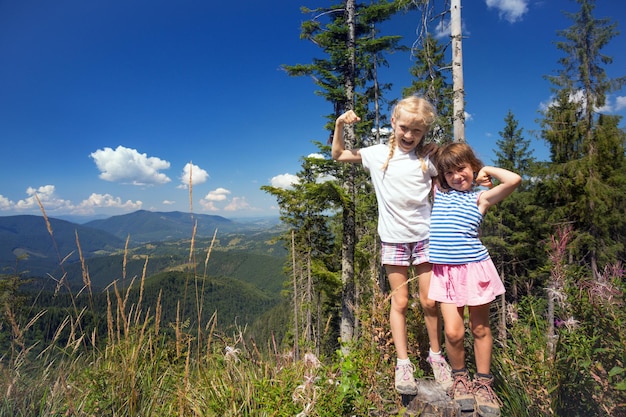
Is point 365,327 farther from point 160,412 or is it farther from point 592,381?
point 160,412

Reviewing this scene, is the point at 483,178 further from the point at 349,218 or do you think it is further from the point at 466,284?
the point at 349,218

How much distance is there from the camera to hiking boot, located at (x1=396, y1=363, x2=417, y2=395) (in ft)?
6.29

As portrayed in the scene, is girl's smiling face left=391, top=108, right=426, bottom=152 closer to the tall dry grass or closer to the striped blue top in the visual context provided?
the striped blue top

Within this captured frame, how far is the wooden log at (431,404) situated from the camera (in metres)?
1.82

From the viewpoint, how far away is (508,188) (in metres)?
2.02

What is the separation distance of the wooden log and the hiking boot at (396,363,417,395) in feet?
0.26

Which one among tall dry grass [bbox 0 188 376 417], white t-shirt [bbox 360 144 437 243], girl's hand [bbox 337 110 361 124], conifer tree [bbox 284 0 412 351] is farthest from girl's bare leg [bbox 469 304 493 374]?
conifer tree [bbox 284 0 412 351]

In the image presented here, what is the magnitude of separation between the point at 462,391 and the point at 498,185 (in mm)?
1384

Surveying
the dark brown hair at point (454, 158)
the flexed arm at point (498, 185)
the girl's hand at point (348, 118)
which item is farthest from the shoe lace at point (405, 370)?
the girl's hand at point (348, 118)

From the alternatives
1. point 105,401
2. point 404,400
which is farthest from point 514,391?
point 105,401

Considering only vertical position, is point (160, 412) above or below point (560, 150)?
below

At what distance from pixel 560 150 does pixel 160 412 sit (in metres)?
17.8

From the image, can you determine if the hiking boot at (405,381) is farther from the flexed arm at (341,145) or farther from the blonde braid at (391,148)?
the flexed arm at (341,145)

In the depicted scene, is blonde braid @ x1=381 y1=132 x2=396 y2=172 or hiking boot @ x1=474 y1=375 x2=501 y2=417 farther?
blonde braid @ x1=381 y1=132 x2=396 y2=172
